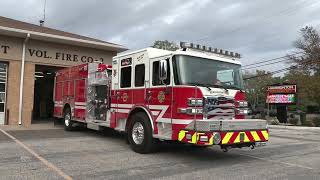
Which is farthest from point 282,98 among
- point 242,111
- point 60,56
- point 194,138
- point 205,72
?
point 194,138

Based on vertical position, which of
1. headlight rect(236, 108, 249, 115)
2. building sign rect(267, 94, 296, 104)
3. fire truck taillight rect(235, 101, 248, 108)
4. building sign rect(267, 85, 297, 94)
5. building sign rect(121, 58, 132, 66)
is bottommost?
headlight rect(236, 108, 249, 115)

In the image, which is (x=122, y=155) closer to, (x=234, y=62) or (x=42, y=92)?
(x=234, y=62)

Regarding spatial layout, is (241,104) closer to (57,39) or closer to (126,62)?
(126,62)

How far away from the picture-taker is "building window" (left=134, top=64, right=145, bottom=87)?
34.8 feet

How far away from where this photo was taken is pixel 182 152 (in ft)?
35.7

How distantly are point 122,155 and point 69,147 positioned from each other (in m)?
2.08

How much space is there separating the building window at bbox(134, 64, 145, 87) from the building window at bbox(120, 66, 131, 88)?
1.18 feet

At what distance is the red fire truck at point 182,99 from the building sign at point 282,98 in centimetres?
2218

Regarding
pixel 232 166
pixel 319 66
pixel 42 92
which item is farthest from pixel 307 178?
pixel 319 66

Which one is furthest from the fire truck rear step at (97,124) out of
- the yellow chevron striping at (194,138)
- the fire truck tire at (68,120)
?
the yellow chevron striping at (194,138)

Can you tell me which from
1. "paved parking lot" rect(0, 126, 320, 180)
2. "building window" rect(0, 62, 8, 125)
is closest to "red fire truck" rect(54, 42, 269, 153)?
"paved parking lot" rect(0, 126, 320, 180)

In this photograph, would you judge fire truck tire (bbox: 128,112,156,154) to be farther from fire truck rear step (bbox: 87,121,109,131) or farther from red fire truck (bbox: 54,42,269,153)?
fire truck rear step (bbox: 87,121,109,131)

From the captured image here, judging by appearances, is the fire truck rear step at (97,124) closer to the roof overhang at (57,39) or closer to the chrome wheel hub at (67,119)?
the chrome wheel hub at (67,119)

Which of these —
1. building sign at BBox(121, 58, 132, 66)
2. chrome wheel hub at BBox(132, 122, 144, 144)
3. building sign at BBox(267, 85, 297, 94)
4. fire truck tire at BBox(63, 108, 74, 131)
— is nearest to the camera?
chrome wheel hub at BBox(132, 122, 144, 144)
